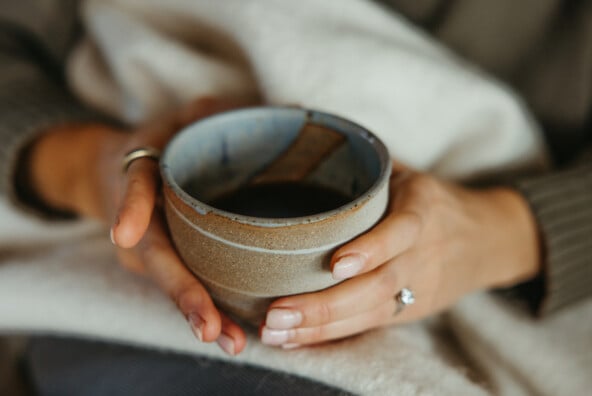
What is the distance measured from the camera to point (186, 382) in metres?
0.50

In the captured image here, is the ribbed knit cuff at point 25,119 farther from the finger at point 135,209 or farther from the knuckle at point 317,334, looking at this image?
the knuckle at point 317,334

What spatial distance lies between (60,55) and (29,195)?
23 cm

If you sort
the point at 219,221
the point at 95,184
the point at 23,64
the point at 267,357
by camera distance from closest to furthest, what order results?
the point at 219,221
the point at 267,357
the point at 95,184
the point at 23,64

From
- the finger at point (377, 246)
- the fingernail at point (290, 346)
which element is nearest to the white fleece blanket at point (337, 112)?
the fingernail at point (290, 346)

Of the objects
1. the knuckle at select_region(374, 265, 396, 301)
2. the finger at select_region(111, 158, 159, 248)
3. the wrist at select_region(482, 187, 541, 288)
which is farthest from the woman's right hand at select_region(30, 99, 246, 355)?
the wrist at select_region(482, 187, 541, 288)

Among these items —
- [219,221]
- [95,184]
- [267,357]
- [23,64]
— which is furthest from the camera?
[23,64]

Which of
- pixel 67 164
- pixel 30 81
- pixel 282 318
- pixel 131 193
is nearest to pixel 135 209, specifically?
pixel 131 193

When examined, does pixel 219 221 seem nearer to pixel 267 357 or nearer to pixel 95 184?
pixel 267 357

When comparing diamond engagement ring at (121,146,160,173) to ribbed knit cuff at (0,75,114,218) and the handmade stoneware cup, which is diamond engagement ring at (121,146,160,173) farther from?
ribbed knit cuff at (0,75,114,218)

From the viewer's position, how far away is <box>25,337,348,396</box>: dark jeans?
0.48m

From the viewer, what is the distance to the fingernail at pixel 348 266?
390 millimetres

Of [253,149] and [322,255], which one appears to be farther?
[253,149]

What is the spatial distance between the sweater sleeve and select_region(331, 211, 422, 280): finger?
1.44ft

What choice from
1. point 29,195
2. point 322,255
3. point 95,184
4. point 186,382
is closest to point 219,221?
point 322,255
